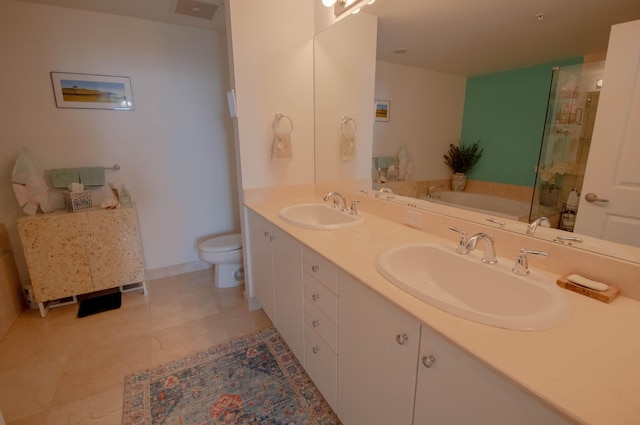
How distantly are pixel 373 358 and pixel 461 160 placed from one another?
938 millimetres

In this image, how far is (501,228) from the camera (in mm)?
1162

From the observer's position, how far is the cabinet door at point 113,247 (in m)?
2.28

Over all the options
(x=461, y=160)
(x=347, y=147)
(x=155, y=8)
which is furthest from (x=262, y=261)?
(x=155, y=8)

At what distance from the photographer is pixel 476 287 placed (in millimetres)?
1070

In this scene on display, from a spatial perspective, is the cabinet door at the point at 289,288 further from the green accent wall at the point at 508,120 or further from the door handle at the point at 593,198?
the door handle at the point at 593,198

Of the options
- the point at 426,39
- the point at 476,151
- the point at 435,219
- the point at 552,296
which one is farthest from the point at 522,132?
the point at 426,39

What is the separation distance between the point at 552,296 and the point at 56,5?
338 cm

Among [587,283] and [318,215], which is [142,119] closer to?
[318,215]

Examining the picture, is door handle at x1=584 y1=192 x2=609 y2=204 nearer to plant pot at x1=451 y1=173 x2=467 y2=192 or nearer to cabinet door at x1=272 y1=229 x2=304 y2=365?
plant pot at x1=451 y1=173 x2=467 y2=192

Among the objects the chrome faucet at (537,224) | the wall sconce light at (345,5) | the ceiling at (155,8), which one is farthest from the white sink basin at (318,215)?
the ceiling at (155,8)

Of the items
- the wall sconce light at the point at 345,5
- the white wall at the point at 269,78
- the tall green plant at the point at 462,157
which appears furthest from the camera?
the white wall at the point at 269,78

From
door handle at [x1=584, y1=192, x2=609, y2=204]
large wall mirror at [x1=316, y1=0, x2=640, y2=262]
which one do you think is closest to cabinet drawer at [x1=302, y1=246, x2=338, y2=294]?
large wall mirror at [x1=316, y1=0, x2=640, y2=262]

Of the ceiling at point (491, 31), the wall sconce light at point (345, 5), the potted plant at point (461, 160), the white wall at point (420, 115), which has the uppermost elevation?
the wall sconce light at point (345, 5)

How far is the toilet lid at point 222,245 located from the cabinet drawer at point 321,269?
1346 mm
